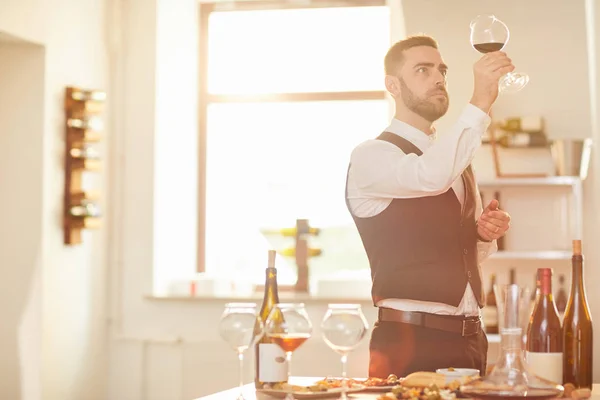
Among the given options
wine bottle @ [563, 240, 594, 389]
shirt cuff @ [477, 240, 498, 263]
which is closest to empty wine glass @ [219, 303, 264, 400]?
wine bottle @ [563, 240, 594, 389]

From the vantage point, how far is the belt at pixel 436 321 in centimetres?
249

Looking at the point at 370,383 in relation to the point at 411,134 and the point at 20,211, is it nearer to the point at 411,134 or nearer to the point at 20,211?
the point at 411,134

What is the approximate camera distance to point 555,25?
4598 mm

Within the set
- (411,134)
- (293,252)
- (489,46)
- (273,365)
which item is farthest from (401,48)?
(293,252)

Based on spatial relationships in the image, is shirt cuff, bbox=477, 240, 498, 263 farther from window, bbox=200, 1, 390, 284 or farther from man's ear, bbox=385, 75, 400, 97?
window, bbox=200, 1, 390, 284

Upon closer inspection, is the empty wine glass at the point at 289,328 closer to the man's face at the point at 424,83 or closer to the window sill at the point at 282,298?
the man's face at the point at 424,83

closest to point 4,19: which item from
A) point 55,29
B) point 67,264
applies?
point 55,29

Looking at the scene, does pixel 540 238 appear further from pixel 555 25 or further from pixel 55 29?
pixel 55 29

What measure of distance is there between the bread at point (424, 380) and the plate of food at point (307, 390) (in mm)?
97

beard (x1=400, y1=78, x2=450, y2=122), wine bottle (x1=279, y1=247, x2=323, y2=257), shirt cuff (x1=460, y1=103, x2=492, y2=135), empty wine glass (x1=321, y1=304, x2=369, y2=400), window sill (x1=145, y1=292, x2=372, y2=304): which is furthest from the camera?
wine bottle (x1=279, y1=247, x2=323, y2=257)

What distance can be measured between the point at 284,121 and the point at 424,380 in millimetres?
3614

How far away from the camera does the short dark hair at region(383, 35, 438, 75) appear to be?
8.93 feet

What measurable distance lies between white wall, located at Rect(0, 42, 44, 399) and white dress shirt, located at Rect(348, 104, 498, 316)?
211 centimetres

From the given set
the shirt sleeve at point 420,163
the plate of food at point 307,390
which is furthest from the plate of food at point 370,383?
the shirt sleeve at point 420,163
